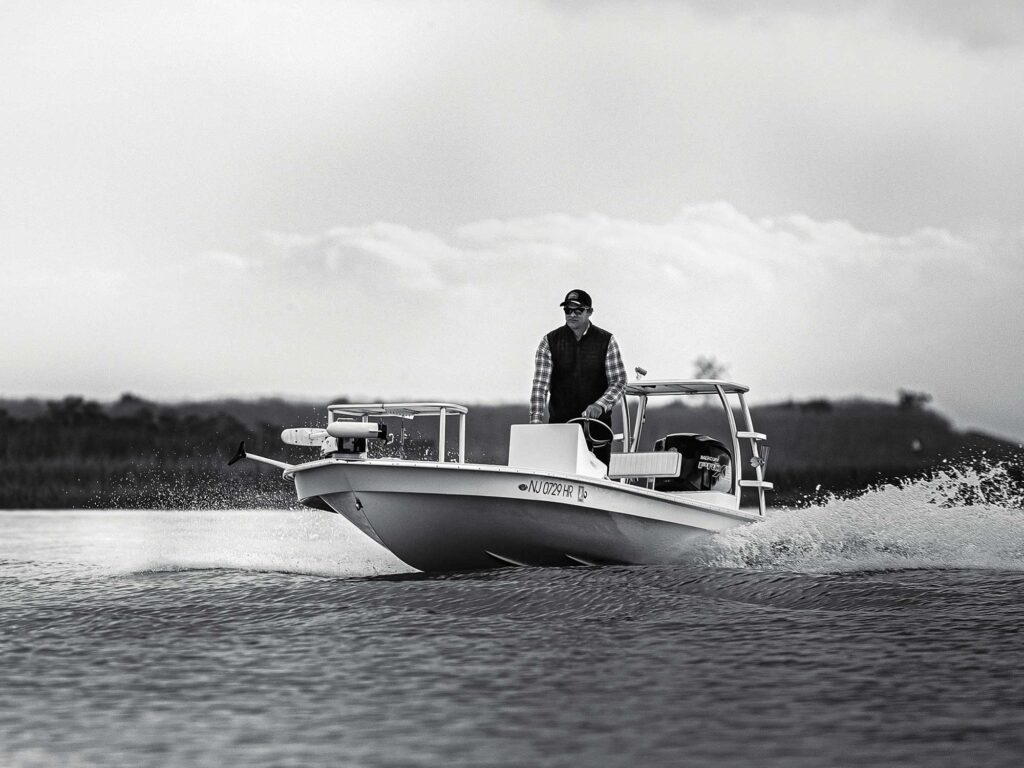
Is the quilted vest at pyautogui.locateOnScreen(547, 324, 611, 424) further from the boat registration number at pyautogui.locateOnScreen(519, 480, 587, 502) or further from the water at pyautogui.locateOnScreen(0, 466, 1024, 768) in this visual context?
the water at pyautogui.locateOnScreen(0, 466, 1024, 768)

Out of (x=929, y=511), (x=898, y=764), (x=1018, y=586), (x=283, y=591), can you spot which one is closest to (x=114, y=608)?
(x=283, y=591)

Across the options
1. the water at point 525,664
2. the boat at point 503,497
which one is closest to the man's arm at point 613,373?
the boat at point 503,497

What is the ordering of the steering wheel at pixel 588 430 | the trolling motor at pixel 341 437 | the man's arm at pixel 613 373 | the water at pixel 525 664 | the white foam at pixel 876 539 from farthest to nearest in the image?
the white foam at pixel 876 539 < the man's arm at pixel 613 373 < the steering wheel at pixel 588 430 < the trolling motor at pixel 341 437 < the water at pixel 525 664

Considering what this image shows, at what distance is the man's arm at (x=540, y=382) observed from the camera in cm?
1218

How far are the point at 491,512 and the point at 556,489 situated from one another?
622 mm

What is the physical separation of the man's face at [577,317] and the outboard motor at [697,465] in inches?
68.4

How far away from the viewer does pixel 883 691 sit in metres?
6.37

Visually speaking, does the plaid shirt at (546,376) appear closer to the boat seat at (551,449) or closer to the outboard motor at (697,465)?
the boat seat at (551,449)

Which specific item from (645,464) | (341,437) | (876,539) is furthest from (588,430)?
(876,539)

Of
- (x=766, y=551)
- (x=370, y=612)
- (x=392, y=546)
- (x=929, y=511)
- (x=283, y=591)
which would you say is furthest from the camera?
(x=929, y=511)

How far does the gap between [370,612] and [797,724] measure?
415cm

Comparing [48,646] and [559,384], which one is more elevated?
[559,384]

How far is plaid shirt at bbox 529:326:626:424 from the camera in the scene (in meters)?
12.2

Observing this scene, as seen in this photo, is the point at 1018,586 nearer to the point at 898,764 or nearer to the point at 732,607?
the point at 732,607
